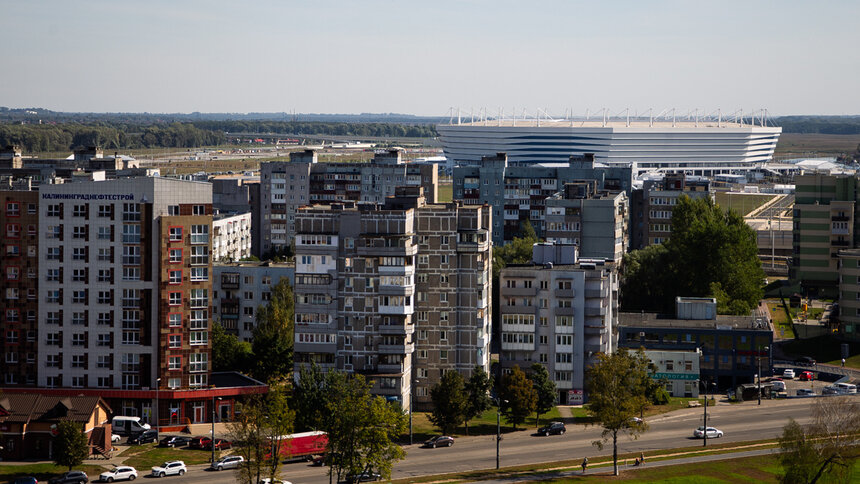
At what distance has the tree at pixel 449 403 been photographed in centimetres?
9731

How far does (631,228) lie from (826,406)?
330 ft

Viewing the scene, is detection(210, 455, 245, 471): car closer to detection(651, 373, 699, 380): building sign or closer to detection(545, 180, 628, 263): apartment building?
detection(651, 373, 699, 380): building sign

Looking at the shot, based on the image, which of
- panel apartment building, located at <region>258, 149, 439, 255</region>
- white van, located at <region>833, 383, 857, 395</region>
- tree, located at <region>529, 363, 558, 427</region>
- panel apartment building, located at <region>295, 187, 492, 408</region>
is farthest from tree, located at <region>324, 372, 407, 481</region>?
panel apartment building, located at <region>258, 149, 439, 255</region>

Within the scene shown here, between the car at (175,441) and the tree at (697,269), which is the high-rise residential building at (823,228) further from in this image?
the car at (175,441)

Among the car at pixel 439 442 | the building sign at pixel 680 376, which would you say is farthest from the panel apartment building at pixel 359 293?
the building sign at pixel 680 376

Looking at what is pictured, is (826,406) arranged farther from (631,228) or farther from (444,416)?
(631,228)

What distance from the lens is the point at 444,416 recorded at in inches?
3846

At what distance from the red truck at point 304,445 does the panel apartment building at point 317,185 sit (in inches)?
3765

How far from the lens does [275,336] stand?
360ft

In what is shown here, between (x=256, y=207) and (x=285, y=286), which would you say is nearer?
(x=285, y=286)

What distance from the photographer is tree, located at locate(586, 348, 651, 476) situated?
9131 centimetres

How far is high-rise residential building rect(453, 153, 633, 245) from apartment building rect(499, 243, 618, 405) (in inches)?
2931

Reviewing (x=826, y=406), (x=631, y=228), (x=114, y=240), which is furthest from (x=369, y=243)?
(x=631, y=228)

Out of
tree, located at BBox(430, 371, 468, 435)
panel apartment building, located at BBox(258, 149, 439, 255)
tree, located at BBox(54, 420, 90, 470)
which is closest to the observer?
tree, located at BBox(54, 420, 90, 470)
